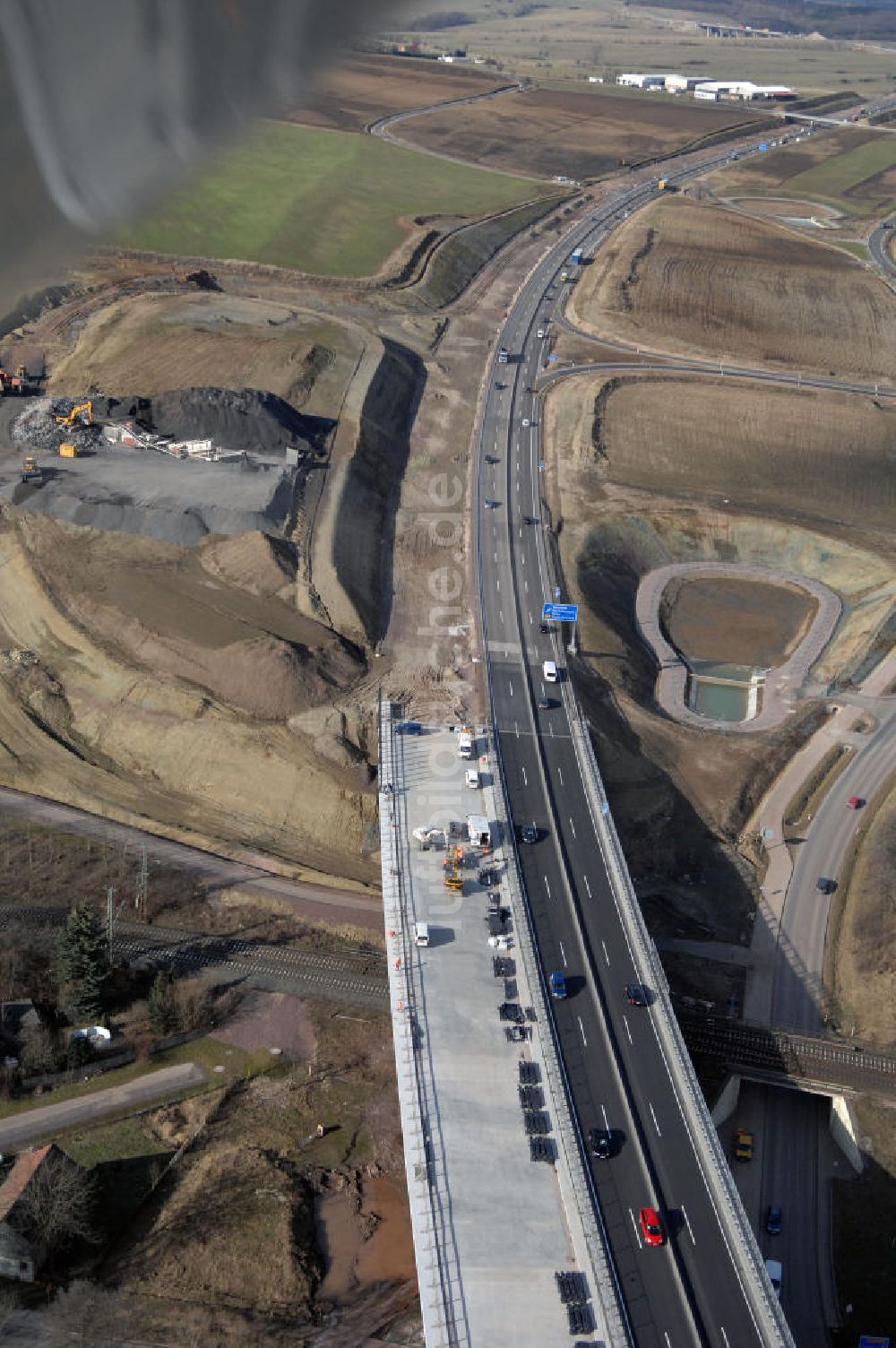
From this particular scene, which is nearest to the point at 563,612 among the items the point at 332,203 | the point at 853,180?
the point at 332,203

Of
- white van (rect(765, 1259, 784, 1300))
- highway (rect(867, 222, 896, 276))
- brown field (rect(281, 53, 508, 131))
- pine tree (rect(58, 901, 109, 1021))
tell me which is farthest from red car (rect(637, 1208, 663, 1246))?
brown field (rect(281, 53, 508, 131))

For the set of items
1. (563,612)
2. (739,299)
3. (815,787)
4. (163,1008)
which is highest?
(739,299)

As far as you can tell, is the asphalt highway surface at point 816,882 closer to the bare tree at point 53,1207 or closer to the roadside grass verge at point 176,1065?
the roadside grass verge at point 176,1065

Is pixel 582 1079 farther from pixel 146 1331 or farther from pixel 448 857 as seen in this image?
pixel 146 1331

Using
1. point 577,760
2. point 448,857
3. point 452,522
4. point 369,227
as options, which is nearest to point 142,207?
point 448,857

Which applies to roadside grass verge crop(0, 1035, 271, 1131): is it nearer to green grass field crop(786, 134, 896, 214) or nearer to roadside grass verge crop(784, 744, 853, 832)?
roadside grass verge crop(784, 744, 853, 832)

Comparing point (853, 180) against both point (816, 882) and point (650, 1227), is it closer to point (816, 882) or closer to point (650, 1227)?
point (816, 882)

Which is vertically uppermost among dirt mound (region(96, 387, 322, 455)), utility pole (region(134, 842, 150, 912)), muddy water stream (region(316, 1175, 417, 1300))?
dirt mound (region(96, 387, 322, 455))
